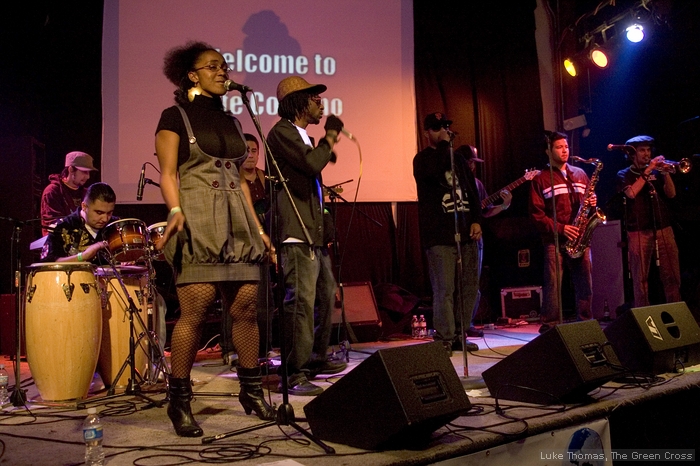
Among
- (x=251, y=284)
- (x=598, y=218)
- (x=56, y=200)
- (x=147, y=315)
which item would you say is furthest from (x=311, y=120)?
(x=598, y=218)

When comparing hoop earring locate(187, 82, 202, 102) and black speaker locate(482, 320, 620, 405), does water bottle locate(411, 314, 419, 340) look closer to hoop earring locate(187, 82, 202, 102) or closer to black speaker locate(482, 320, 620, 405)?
black speaker locate(482, 320, 620, 405)

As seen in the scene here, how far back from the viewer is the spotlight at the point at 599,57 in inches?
339

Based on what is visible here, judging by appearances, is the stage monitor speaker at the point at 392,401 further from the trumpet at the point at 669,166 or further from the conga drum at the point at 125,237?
the trumpet at the point at 669,166

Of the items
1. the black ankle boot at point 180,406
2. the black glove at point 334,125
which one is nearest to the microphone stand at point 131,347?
the black ankle boot at point 180,406

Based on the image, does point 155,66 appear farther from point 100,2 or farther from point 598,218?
point 598,218

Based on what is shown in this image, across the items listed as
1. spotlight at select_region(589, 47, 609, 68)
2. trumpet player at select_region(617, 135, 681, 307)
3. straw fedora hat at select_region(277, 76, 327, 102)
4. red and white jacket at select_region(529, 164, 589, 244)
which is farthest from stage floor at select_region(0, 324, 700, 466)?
spotlight at select_region(589, 47, 609, 68)

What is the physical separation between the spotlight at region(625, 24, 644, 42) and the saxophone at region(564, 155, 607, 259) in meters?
2.03

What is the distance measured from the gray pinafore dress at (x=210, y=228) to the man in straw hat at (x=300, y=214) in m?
0.80

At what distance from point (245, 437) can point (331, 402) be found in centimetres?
49

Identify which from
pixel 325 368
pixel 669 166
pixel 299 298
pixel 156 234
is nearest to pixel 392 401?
pixel 299 298

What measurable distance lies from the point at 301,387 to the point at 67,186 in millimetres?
4139

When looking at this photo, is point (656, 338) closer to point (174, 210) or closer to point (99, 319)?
point (174, 210)

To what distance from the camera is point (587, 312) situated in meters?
6.63

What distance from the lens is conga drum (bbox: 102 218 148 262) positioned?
441 cm
